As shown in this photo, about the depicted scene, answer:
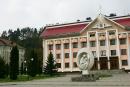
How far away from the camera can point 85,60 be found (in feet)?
110

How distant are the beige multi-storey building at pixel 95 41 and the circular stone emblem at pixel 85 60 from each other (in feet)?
101

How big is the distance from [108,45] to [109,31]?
3258mm

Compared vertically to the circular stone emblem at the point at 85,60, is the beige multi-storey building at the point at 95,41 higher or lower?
higher

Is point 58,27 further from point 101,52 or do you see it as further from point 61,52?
point 101,52

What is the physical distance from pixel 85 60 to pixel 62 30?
37175 millimetres

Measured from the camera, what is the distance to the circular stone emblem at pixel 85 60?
3319 centimetres

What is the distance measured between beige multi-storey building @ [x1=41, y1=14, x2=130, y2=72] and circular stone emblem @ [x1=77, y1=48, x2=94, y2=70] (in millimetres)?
30794

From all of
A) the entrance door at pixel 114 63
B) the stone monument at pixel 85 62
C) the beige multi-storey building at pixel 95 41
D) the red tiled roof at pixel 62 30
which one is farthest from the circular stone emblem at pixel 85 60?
the red tiled roof at pixel 62 30

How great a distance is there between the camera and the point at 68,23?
69.9 m

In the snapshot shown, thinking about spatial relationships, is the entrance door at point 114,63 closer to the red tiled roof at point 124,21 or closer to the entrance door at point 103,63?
the entrance door at point 103,63

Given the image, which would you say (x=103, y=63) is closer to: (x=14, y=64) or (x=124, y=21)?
(x=124, y=21)

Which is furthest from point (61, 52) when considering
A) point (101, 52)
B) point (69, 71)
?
point (101, 52)

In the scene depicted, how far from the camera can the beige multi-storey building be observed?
209 feet

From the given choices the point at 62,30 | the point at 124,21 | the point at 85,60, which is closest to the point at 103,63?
the point at 124,21
